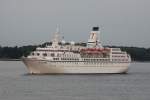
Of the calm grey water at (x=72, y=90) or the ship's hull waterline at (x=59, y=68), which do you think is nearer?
the calm grey water at (x=72, y=90)

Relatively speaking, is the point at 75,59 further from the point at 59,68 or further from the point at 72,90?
the point at 72,90

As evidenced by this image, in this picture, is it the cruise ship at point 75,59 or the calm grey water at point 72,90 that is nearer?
the calm grey water at point 72,90

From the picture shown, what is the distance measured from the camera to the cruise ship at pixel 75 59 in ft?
376

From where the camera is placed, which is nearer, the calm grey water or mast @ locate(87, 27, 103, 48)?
the calm grey water

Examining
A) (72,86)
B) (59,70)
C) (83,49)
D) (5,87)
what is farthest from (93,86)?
(83,49)

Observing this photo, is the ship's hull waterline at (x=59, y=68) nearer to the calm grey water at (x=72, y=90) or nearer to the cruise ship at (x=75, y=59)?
the cruise ship at (x=75, y=59)

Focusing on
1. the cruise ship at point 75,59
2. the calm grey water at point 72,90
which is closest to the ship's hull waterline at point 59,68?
the cruise ship at point 75,59

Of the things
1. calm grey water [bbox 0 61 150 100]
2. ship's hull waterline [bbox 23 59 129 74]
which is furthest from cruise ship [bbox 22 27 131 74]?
calm grey water [bbox 0 61 150 100]

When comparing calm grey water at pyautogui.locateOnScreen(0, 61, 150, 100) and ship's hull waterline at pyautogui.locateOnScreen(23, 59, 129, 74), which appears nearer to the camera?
calm grey water at pyautogui.locateOnScreen(0, 61, 150, 100)

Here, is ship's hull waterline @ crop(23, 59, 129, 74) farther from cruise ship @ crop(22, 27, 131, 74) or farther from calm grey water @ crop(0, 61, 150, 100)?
calm grey water @ crop(0, 61, 150, 100)

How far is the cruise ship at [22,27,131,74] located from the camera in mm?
114750

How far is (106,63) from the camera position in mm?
122375

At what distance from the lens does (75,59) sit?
118 metres

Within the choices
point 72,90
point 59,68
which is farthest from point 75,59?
point 72,90
